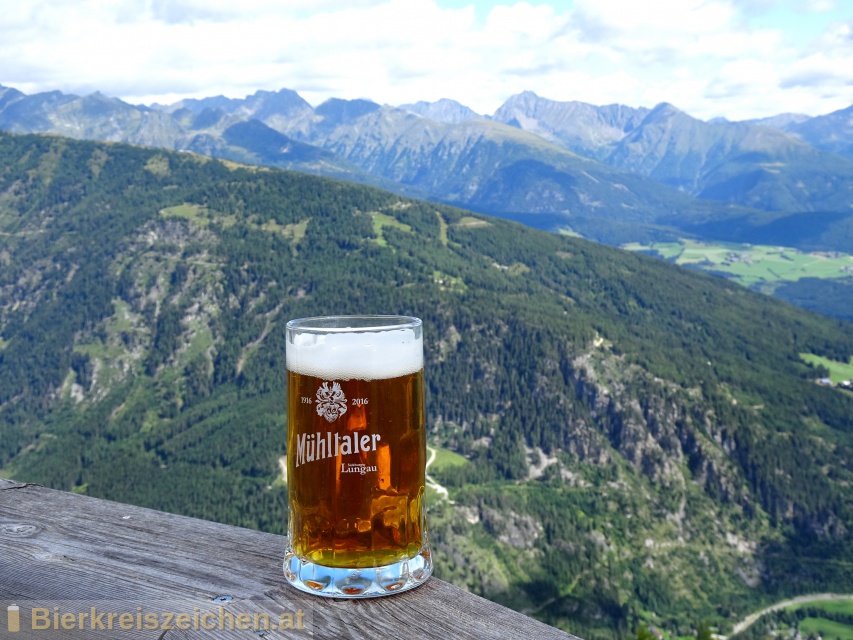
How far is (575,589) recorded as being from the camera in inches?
6693

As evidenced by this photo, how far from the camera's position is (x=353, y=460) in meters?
4.04

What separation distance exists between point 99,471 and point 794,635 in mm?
157764

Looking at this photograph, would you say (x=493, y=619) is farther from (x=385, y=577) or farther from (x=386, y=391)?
(x=386, y=391)

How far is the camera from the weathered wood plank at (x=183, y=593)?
140 inches

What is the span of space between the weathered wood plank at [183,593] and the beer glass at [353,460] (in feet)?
0.50

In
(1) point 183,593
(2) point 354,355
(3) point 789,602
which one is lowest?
(3) point 789,602

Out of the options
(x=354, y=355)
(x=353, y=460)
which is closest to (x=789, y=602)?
(x=353, y=460)

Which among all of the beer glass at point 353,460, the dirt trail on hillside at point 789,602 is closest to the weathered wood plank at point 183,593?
the beer glass at point 353,460

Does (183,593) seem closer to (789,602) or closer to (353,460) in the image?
(353,460)

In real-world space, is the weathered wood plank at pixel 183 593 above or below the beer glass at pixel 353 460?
below

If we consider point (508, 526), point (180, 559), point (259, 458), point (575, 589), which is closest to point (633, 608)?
point (575, 589)

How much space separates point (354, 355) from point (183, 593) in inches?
55.8

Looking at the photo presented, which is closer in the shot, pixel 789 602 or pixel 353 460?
pixel 353 460

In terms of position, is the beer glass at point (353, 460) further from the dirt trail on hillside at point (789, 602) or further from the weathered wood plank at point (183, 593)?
the dirt trail on hillside at point (789, 602)
